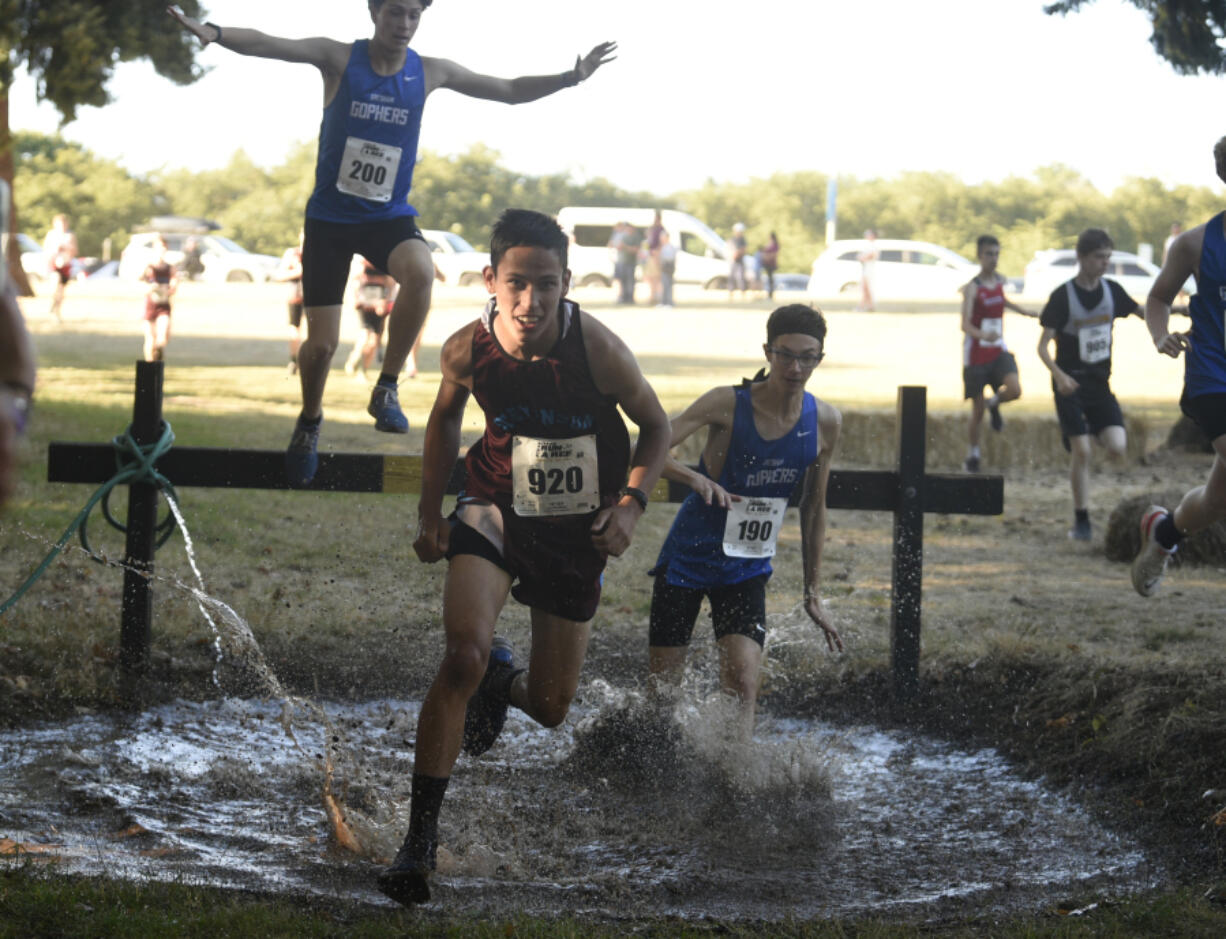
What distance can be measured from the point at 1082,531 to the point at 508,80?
22.2 feet

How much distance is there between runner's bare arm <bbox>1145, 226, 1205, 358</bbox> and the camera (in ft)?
19.6

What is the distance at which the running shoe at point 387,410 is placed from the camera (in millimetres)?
5785

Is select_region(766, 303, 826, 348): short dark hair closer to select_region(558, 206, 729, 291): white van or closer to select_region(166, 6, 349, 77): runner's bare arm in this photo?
select_region(166, 6, 349, 77): runner's bare arm

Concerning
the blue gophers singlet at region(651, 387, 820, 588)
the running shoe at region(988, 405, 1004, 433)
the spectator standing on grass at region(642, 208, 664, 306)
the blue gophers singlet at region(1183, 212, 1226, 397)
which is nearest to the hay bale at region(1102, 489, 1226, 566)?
the blue gophers singlet at region(1183, 212, 1226, 397)

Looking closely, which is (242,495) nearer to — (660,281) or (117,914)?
(117,914)

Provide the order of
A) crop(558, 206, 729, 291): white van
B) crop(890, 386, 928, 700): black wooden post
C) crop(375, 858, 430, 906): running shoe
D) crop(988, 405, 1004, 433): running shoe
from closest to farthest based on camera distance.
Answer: crop(375, 858, 430, 906): running shoe < crop(890, 386, 928, 700): black wooden post < crop(988, 405, 1004, 433): running shoe < crop(558, 206, 729, 291): white van

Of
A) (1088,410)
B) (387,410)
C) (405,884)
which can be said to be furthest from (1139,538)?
(405,884)

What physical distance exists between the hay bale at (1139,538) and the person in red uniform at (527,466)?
614cm

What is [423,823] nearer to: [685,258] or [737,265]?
[737,265]

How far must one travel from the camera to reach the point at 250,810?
5.19m

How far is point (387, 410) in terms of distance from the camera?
19.0ft

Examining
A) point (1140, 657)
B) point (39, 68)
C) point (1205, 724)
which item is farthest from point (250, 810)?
point (39, 68)

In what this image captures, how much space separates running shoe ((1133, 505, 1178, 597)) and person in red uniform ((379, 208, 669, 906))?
12.1ft

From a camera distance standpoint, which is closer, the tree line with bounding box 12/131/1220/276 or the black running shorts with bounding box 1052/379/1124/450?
the black running shorts with bounding box 1052/379/1124/450
